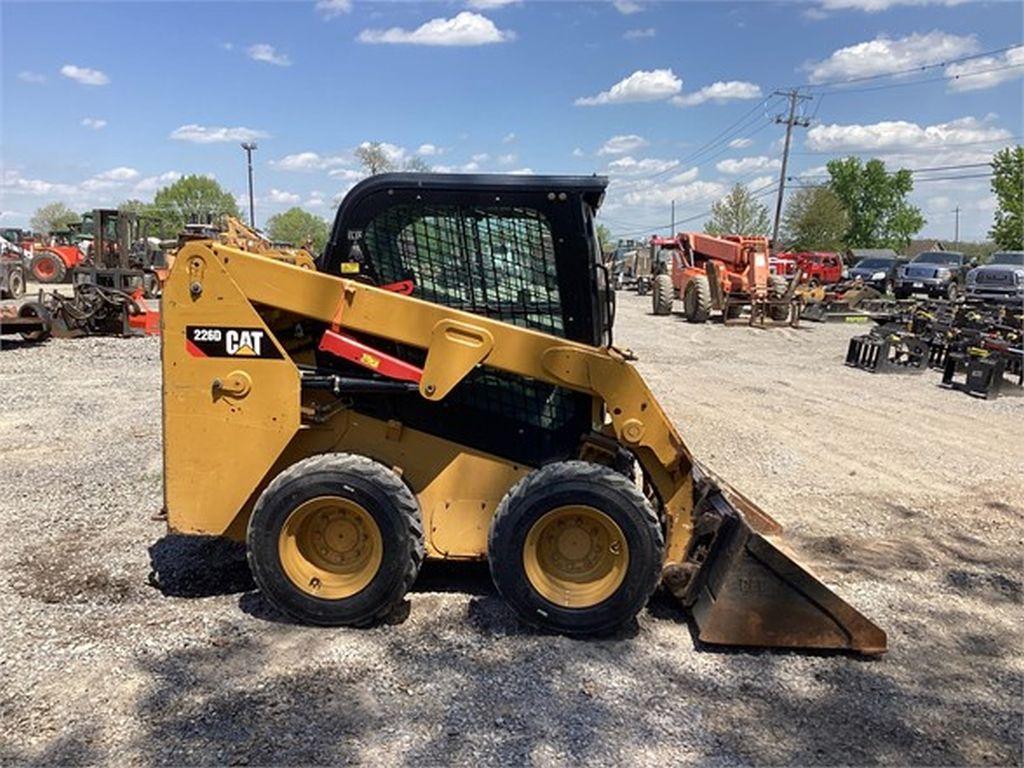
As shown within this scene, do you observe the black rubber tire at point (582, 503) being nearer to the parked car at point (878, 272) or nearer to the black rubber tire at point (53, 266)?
the black rubber tire at point (53, 266)

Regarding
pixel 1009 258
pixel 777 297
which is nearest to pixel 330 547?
pixel 777 297

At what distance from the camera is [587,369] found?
158 inches

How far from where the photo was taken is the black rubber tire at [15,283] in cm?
2364

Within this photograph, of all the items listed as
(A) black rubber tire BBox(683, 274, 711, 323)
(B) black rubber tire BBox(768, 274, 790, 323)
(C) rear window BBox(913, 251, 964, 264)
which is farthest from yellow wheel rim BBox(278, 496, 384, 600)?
(C) rear window BBox(913, 251, 964, 264)

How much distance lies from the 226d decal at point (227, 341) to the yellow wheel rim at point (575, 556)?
5.30 ft

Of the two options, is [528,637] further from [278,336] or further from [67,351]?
[67,351]

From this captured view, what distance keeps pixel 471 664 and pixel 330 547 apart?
3.10ft

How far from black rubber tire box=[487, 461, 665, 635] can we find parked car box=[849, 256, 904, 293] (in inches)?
1252

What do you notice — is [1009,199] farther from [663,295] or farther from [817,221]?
[663,295]

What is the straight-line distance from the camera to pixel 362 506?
12.8ft

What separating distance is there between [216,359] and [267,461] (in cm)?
56

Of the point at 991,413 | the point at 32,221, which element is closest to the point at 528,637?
the point at 991,413

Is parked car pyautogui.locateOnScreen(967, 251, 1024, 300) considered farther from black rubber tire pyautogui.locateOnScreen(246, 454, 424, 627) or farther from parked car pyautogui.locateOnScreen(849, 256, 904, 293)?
black rubber tire pyautogui.locateOnScreen(246, 454, 424, 627)

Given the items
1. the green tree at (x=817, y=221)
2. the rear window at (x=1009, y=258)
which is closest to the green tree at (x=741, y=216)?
the green tree at (x=817, y=221)
